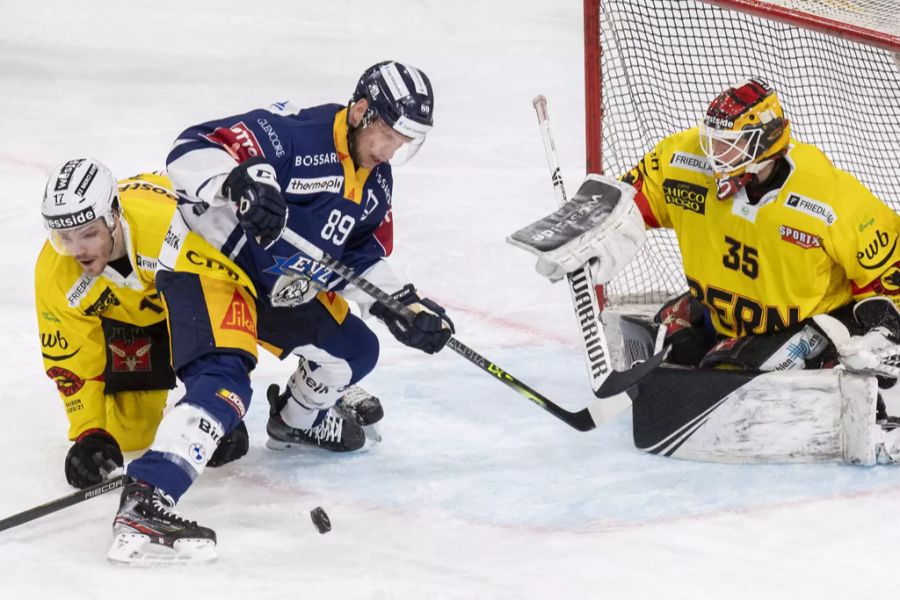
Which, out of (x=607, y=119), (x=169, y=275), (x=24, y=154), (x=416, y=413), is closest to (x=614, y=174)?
(x=607, y=119)

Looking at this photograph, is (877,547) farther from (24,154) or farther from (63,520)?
(24,154)

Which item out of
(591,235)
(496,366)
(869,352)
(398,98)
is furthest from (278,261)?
(869,352)

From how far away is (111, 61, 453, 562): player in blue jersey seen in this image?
2.58 m

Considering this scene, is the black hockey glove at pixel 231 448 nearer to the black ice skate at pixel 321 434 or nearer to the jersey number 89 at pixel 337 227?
the black ice skate at pixel 321 434

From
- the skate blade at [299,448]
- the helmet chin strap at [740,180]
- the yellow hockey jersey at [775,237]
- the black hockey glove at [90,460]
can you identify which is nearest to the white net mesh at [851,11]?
the yellow hockey jersey at [775,237]

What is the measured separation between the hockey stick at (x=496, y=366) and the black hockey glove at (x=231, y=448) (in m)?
0.46

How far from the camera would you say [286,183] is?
9.37 ft

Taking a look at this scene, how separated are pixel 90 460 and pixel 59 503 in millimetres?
345

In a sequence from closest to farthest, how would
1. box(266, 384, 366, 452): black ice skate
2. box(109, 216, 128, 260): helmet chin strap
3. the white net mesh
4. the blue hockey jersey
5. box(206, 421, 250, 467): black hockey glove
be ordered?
the blue hockey jersey < box(109, 216, 128, 260): helmet chin strap < box(206, 421, 250, 467): black hockey glove < box(266, 384, 366, 452): black ice skate < the white net mesh

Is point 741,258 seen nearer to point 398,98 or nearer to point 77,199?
point 398,98

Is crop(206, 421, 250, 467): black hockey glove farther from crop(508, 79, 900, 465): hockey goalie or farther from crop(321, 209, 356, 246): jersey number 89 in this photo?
crop(508, 79, 900, 465): hockey goalie

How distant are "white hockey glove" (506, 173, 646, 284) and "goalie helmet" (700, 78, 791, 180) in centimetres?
25

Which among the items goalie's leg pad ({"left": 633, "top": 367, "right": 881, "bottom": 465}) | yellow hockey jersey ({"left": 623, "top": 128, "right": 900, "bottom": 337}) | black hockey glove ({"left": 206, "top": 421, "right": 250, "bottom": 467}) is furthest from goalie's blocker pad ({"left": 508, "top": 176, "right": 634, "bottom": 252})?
black hockey glove ({"left": 206, "top": 421, "right": 250, "bottom": 467})

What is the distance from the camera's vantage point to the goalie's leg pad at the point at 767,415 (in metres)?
3.03
